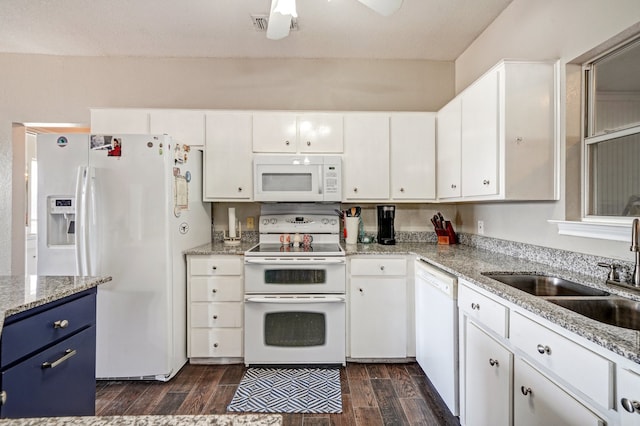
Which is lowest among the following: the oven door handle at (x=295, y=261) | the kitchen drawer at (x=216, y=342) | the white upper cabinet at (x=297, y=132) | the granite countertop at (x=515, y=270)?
the kitchen drawer at (x=216, y=342)

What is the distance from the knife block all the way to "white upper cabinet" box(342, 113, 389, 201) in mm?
707

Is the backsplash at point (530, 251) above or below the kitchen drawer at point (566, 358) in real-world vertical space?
above

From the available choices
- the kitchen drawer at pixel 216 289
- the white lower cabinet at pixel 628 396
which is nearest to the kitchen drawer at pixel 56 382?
the kitchen drawer at pixel 216 289

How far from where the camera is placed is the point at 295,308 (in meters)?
2.47

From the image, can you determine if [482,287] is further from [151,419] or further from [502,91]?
[151,419]

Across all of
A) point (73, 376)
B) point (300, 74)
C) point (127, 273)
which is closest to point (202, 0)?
point (300, 74)

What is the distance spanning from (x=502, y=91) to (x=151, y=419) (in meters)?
2.14

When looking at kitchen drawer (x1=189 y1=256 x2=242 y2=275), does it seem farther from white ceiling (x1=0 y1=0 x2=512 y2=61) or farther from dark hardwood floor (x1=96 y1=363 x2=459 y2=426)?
white ceiling (x1=0 y1=0 x2=512 y2=61)

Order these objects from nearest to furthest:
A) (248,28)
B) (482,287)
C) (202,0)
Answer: (482,287), (202,0), (248,28)

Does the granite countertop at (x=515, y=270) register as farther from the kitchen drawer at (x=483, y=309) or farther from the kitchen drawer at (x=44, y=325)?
the kitchen drawer at (x=44, y=325)

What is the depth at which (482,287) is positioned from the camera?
151 cm

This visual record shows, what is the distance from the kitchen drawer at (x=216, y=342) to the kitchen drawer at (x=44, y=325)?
119 centimetres

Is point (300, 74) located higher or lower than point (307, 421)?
higher

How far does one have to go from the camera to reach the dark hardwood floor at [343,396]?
1.93 m
